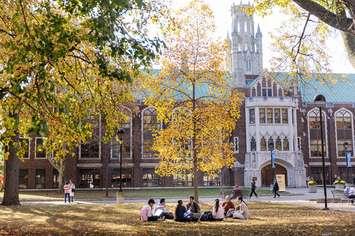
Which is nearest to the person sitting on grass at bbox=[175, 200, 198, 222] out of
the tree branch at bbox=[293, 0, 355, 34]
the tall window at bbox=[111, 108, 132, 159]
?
the tree branch at bbox=[293, 0, 355, 34]

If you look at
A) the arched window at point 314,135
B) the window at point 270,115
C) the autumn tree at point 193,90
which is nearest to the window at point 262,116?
the window at point 270,115

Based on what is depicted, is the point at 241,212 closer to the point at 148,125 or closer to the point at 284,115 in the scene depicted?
the point at 148,125

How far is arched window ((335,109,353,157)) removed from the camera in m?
69.9

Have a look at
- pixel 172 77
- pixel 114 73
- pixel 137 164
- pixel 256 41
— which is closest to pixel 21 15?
pixel 114 73

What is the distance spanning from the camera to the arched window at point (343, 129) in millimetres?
69938

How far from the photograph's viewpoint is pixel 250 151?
6494 cm

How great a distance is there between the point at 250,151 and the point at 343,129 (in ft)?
48.1

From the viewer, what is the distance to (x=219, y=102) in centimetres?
2827

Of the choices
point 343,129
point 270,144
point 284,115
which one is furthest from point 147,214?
point 343,129

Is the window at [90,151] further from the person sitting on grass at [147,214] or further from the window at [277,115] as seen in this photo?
the person sitting on grass at [147,214]

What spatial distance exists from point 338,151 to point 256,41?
2417 cm

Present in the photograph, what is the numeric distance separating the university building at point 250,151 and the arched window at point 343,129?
145mm

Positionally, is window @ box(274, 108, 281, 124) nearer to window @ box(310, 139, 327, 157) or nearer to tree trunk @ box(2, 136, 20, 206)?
window @ box(310, 139, 327, 157)

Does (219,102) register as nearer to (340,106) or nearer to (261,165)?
(261,165)
